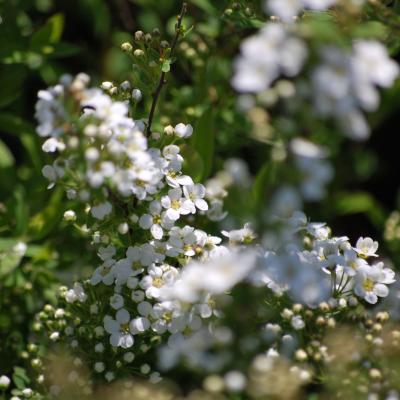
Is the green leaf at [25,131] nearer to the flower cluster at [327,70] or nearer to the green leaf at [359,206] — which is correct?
the green leaf at [359,206]

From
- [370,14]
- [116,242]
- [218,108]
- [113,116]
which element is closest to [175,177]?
[116,242]

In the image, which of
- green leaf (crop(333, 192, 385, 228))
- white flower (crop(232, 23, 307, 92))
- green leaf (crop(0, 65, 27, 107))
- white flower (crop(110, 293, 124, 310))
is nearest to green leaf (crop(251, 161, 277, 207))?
white flower (crop(110, 293, 124, 310))

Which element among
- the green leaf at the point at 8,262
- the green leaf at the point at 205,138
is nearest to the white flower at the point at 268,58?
the green leaf at the point at 205,138

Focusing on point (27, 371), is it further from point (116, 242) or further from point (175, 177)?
point (175, 177)

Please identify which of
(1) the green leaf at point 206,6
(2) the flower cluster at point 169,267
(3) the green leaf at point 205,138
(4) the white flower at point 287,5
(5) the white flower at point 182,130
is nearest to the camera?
(4) the white flower at point 287,5

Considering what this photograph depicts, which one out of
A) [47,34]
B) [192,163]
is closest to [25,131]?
[47,34]

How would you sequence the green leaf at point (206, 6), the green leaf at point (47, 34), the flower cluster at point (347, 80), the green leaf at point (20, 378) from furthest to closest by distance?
the green leaf at point (47, 34) < the green leaf at point (206, 6) < the green leaf at point (20, 378) < the flower cluster at point (347, 80)
